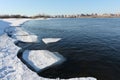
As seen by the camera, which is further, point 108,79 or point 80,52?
point 80,52

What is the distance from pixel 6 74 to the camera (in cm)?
752


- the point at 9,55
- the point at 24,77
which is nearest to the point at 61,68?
the point at 24,77

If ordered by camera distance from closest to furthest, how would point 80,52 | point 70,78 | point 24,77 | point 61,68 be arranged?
1. point 24,77
2. point 70,78
3. point 61,68
4. point 80,52

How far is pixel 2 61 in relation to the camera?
9188 mm

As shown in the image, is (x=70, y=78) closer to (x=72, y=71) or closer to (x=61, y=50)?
(x=72, y=71)

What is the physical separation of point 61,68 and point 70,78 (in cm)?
134

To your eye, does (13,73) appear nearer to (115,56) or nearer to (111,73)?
(111,73)

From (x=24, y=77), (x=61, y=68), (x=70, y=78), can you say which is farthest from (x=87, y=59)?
(x=24, y=77)

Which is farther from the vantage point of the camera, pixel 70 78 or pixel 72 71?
pixel 72 71

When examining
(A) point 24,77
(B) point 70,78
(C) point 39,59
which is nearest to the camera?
(A) point 24,77

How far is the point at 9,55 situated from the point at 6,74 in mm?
3129

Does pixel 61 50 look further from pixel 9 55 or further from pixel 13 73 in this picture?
pixel 13 73

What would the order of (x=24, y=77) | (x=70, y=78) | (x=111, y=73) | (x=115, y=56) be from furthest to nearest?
(x=115, y=56) < (x=111, y=73) < (x=70, y=78) < (x=24, y=77)

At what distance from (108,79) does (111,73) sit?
848mm
